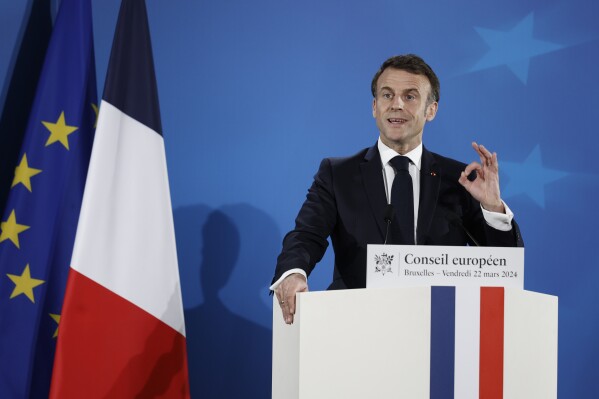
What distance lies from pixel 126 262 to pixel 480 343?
4.47 ft

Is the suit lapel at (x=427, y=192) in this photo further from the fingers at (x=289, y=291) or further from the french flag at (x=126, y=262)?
the french flag at (x=126, y=262)

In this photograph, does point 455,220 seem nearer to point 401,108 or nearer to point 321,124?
point 401,108

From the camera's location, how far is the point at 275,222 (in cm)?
319

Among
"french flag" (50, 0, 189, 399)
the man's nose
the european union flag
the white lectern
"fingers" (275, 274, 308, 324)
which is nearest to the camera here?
the white lectern

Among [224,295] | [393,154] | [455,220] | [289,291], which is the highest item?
[393,154]

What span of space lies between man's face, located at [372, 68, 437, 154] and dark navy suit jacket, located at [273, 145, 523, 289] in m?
0.08

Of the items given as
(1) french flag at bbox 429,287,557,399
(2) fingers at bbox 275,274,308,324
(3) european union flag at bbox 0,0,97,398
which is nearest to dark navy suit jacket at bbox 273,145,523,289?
(2) fingers at bbox 275,274,308,324

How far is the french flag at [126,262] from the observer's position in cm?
247

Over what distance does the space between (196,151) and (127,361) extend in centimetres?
102

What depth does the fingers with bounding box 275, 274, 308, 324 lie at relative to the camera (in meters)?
1.72

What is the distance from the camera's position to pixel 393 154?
2.38 m

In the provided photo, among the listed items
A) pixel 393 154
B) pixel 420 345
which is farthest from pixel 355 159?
pixel 420 345

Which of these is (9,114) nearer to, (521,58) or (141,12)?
(141,12)

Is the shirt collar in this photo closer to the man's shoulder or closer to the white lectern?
the man's shoulder
